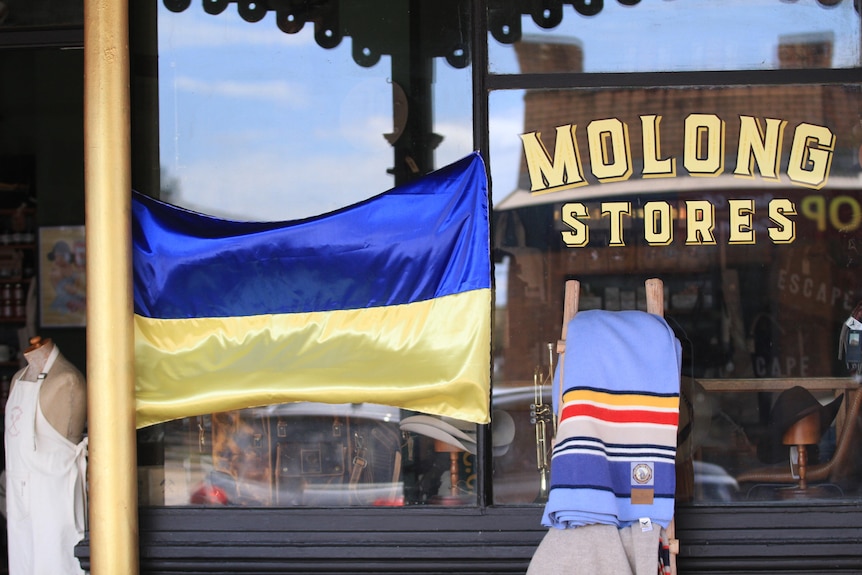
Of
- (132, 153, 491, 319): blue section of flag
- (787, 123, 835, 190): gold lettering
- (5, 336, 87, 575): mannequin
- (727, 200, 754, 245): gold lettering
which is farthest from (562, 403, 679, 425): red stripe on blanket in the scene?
(5, 336, 87, 575): mannequin

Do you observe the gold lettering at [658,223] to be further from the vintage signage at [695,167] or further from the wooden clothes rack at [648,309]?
the wooden clothes rack at [648,309]

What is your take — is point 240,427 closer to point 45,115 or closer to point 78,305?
point 78,305

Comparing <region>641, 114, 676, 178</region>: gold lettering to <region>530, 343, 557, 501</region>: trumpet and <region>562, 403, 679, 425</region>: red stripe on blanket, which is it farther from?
<region>562, 403, 679, 425</region>: red stripe on blanket

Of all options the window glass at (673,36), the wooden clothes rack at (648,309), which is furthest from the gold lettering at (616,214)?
the wooden clothes rack at (648,309)

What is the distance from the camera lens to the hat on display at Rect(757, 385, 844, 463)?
4.56 meters

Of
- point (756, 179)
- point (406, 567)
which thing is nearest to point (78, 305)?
point (406, 567)

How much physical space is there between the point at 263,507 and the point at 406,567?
28.1 inches

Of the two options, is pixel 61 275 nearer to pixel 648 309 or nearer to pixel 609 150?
pixel 609 150

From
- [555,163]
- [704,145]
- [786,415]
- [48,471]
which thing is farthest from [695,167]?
[48,471]

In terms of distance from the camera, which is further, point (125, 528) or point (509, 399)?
point (509, 399)

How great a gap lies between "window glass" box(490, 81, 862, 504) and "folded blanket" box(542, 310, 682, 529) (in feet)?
3.14

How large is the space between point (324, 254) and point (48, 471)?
1676 millimetres

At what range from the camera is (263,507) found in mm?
4523

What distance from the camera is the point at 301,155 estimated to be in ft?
15.3
